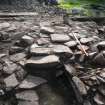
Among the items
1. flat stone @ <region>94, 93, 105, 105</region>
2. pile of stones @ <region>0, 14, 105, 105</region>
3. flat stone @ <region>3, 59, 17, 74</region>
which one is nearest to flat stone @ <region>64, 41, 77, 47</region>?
pile of stones @ <region>0, 14, 105, 105</region>

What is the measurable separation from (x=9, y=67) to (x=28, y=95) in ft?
2.79

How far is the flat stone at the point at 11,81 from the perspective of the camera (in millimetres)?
4252

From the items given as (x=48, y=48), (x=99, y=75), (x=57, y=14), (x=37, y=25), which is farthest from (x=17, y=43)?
(x=57, y=14)

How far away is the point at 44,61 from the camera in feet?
15.0

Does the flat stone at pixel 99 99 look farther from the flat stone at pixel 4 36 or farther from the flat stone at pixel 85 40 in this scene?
the flat stone at pixel 4 36

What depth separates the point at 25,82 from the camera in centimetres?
437

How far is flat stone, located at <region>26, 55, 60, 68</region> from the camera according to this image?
178 inches

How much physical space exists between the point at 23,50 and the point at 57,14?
3.52m

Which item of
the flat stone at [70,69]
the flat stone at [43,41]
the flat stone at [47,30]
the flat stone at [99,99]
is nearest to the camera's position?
the flat stone at [99,99]

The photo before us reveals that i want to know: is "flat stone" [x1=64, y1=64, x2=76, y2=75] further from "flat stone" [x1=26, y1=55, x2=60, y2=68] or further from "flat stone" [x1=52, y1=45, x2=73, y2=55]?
"flat stone" [x1=52, y1=45, x2=73, y2=55]

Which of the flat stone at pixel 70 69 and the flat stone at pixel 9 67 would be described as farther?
the flat stone at pixel 9 67

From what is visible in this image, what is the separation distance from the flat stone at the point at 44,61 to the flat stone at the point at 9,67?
0.32 metres

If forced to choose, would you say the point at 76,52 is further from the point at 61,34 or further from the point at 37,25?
the point at 37,25

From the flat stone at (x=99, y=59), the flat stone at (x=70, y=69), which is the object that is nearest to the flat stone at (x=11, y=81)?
the flat stone at (x=70, y=69)
